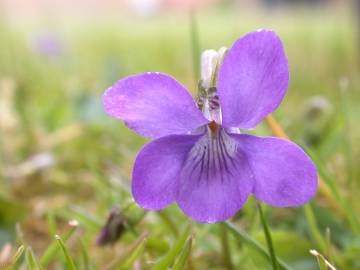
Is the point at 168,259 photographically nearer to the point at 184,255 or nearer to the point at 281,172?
the point at 184,255

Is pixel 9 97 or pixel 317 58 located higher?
pixel 9 97

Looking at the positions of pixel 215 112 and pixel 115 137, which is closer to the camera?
pixel 215 112

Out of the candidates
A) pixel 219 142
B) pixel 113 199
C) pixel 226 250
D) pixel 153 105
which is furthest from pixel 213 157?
pixel 113 199

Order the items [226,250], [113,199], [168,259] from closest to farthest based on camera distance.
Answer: [168,259] → [226,250] → [113,199]

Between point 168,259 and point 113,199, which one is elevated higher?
point 168,259

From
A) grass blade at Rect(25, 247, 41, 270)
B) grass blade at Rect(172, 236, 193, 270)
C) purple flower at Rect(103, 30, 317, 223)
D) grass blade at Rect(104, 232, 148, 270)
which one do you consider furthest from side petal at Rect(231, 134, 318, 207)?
grass blade at Rect(25, 247, 41, 270)

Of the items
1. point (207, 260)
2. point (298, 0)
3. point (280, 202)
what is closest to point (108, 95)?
point (280, 202)

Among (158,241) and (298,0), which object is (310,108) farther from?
(298,0)
